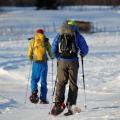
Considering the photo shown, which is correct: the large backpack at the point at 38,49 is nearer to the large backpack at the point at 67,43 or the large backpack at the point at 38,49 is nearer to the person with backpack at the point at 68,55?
the person with backpack at the point at 68,55

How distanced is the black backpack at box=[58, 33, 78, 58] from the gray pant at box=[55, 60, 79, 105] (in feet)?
0.56

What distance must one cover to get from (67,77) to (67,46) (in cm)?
69

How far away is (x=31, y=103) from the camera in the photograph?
14.8 meters

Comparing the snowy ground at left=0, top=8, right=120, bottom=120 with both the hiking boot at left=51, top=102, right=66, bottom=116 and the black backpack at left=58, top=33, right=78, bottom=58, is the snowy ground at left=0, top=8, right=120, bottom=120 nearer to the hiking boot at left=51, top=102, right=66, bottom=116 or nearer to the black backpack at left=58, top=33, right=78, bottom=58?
the hiking boot at left=51, top=102, right=66, bottom=116

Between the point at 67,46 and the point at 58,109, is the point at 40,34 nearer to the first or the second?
the point at 67,46

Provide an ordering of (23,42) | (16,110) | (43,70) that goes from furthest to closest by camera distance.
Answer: (23,42), (43,70), (16,110)

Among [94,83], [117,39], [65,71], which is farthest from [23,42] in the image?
[65,71]

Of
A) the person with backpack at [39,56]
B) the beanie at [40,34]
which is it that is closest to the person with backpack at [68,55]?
the person with backpack at [39,56]

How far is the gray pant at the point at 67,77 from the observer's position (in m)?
11.5

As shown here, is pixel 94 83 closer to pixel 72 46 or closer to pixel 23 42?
pixel 72 46

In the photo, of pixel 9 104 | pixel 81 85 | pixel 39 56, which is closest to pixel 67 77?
pixel 39 56

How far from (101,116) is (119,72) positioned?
12.0 metres

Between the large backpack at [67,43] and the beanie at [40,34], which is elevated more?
the large backpack at [67,43]

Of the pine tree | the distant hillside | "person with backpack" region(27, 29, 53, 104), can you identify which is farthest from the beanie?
the distant hillside
